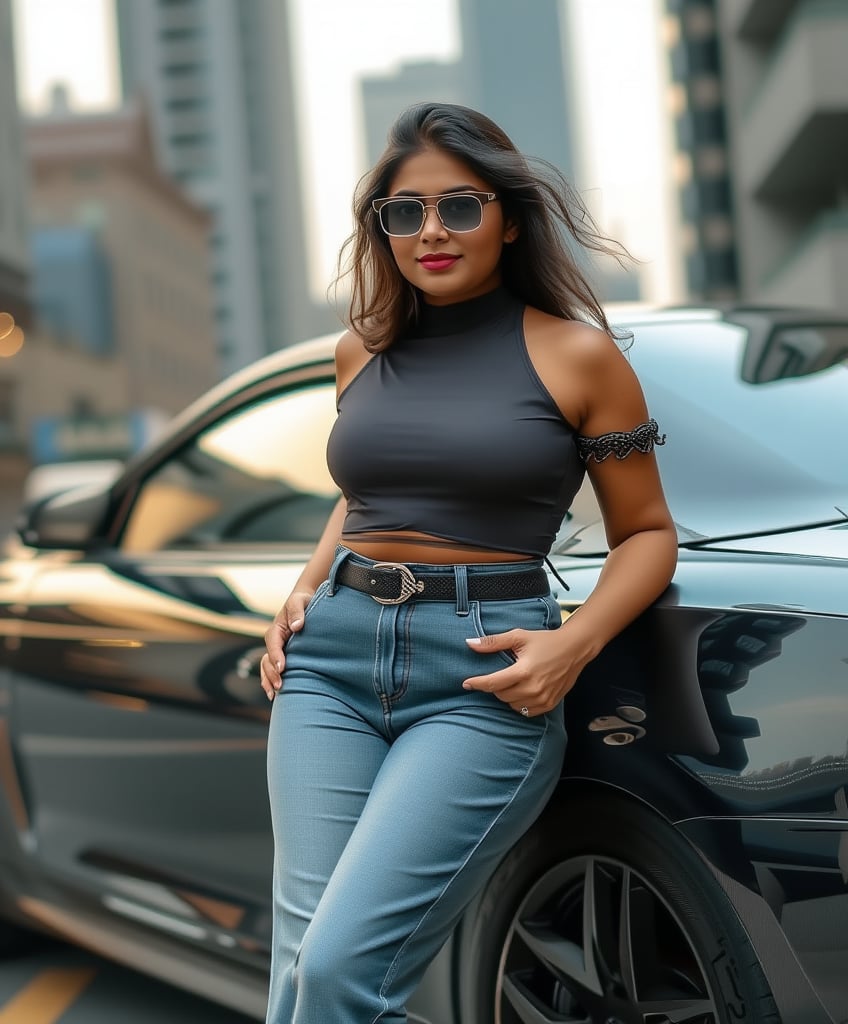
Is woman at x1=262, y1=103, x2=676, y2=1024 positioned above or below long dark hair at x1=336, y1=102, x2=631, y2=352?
below

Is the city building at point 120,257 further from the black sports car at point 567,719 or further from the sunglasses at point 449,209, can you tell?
the sunglasses at point 449,209

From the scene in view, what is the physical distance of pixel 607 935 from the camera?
225cm

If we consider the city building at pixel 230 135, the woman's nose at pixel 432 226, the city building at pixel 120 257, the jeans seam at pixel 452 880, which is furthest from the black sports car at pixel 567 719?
the city building at pixel 230 135

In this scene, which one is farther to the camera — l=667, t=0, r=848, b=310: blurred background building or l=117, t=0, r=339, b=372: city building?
l=117, t=0, r=339, b=372: city building

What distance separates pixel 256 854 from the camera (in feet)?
9.64

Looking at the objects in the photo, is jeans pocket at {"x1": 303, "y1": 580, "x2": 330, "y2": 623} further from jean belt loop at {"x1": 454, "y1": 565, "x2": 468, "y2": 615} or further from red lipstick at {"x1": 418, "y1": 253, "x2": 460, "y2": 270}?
red lipstick at {"x1": 418, "y1": 253, "x2": 460, "y2": 270}

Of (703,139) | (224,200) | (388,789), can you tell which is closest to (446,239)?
(388,789)

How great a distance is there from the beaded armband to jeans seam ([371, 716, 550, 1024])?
1.25 ft

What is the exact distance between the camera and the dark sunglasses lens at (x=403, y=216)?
226cm

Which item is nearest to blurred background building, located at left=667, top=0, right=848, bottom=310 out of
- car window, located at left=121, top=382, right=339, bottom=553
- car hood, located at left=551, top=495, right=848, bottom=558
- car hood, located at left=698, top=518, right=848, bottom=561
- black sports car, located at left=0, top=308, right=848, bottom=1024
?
car window, located at left=121, top=382, right=339, bottom=553

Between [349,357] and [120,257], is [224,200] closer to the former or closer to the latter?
[120,257]

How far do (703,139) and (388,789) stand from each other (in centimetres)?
4060

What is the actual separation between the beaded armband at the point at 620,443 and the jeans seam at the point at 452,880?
382 mm

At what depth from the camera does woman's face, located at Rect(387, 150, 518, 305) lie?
88.4 inches
